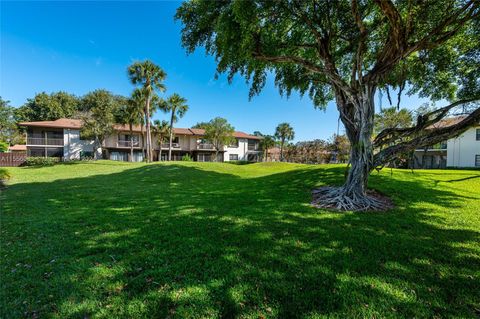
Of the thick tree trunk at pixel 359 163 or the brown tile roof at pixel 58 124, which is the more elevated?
the brown tile roof at pixel 58 124

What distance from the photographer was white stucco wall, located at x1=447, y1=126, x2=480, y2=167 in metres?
24.9

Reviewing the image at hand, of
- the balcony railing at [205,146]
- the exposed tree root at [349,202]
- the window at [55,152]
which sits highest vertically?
the balcony railing at [205,146]

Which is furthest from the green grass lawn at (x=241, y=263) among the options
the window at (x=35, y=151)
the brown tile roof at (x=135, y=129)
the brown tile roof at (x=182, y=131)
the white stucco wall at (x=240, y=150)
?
the white stucco wall at (x=240, y=150)

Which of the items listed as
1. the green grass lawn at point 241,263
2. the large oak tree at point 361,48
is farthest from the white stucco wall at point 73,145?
the large oak tree at point 361,48

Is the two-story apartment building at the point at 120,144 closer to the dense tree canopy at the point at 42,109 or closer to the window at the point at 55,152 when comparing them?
the window at the point at 55,152

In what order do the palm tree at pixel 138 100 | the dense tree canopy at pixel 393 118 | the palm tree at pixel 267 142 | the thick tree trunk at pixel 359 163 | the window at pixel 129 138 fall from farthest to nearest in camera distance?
the palm tree at pixel 267 142 → the window at pixel 129 138 → the palm tree at pixel 138 100 → the dense tree canopy at pixel 393 118 → the thick tree trunk at pixel 359 163

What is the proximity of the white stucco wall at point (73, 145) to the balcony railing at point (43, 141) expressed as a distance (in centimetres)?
71

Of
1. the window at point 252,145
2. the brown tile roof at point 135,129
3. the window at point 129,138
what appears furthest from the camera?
the window at point 252,145

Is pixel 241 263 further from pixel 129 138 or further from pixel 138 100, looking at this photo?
pixel 129 138

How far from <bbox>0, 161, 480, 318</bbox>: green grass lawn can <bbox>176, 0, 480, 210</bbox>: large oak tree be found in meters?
2.28

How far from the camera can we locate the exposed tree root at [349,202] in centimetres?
660

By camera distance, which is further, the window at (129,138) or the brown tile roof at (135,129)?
the window at (129,138)

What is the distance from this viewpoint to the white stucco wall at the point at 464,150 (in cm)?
2492

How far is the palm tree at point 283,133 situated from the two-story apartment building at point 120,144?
4.35 m
